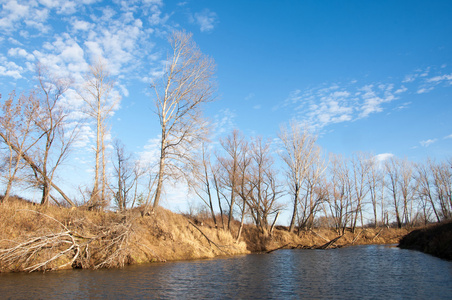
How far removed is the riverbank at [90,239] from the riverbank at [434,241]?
16.2 meters

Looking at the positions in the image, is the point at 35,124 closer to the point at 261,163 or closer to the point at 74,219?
the point at 74,219

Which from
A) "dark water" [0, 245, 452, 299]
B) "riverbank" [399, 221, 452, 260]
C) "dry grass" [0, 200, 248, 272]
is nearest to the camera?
"dark water" [0, 245, 452, 299]

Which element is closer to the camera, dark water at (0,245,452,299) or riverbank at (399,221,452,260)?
dark water at (0,245,452,299)

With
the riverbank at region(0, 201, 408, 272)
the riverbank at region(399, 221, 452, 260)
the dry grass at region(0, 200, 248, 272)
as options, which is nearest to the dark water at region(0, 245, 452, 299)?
the dry grass at region(0, 200, 248, 272)

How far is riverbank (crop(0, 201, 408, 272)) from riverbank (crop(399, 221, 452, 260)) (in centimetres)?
1616

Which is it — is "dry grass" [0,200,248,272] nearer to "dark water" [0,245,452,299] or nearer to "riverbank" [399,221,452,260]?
"dark water" [0,245,452,299]

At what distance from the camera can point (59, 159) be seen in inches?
950

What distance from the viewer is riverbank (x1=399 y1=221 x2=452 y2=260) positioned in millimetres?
21203

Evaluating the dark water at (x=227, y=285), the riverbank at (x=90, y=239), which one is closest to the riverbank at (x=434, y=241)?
the dark water at (x=227, y=285)

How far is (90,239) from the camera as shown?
53.3 ft

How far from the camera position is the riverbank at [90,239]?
46.8 ft

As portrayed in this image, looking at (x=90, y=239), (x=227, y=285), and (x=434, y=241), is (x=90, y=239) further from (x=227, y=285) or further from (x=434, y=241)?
(x=434, y=241)

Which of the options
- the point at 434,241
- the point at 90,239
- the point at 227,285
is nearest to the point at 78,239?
the point at 90,239

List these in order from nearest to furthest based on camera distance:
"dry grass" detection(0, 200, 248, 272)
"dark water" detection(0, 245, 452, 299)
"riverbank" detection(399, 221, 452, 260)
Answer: "dark water" detection(0, 245, 452, 299), "dry grass" detection(0, 200, 248, 272), "riverbank" detection(399, 221, 452, 260)
